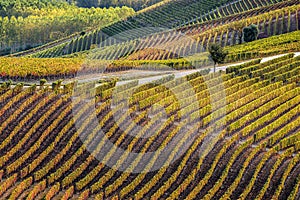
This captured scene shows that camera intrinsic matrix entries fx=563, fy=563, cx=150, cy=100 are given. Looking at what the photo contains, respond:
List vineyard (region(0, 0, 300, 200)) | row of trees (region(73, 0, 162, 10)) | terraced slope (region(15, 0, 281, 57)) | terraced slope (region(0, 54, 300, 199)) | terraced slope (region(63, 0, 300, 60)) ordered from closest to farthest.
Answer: terraced slope (region(0, 54, 300, 199)) < vineyard (region(0, 0, 300, 200)) < terraced slope (region(63, 0, 300, 60)) < terraced slope (region(15, 0, 281, 57)) < row of trees (region(73, 0, 162, 10))

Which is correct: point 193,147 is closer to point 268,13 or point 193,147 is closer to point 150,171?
point 150,171

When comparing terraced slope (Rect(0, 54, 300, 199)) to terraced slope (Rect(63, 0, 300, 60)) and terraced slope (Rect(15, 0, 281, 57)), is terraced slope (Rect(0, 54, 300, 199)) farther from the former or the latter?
terraced slope (Rect(15, 0, 281, 57))

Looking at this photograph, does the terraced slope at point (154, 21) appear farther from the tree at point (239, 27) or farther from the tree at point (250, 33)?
the tree at point (250, 33)

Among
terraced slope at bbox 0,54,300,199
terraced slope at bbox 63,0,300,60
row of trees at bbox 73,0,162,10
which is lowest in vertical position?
terraced slope at bbox 0,54,300,199

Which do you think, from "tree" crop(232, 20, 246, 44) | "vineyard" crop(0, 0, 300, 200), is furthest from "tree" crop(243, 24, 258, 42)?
"vineyard" crop(0, 0, 300, 200)

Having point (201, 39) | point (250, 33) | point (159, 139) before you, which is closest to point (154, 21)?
point (201, 39)

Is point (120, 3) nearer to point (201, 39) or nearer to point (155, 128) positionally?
point (201, 39)
